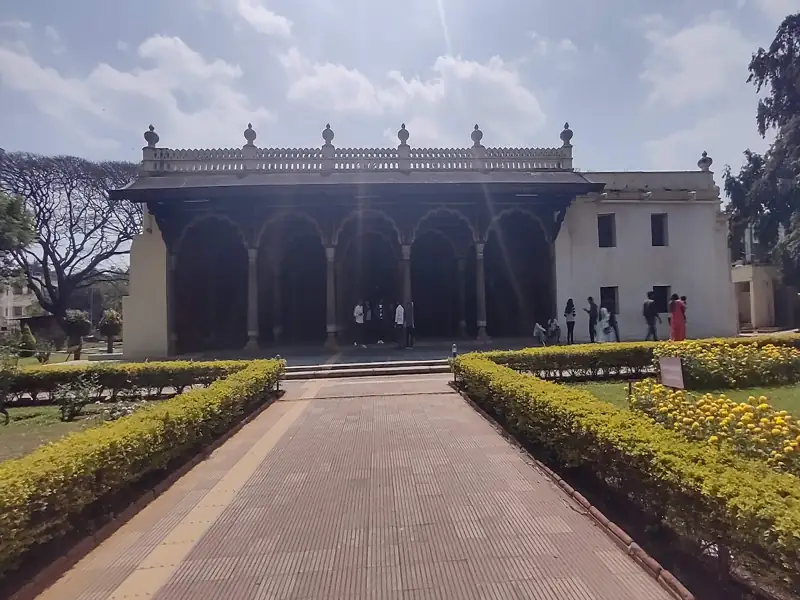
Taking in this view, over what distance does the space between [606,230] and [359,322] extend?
33.5 ft

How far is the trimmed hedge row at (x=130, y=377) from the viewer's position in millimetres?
12406

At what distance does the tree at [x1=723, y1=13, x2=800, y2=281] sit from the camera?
26.4 meters

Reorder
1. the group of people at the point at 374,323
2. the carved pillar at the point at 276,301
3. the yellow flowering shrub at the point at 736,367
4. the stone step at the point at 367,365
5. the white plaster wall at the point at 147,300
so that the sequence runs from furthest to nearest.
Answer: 1. the carved pillar at the point at 276,301
2. the group of people at the point at 374,323
3. the white plaster wall at the point at 147,300
4. the stone step at the point at 367,365
5. the yellow flowering shrub at the point at 736,367

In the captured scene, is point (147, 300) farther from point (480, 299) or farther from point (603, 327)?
point (603, 327)

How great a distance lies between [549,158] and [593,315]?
6.10 meters

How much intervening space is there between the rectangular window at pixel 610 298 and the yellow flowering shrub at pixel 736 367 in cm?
987

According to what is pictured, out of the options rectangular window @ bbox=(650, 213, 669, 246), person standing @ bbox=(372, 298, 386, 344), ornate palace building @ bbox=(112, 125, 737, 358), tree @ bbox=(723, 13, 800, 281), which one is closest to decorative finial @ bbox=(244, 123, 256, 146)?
ornate palace building @ bbox=(112, 125, 737, 358)

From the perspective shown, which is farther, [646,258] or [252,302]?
[646,258]

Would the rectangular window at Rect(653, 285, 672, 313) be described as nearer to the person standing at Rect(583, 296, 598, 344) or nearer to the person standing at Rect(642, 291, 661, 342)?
the person standing at Rect(642, 291, 661, 342)

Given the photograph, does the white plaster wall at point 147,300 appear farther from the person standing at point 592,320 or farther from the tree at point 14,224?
the person standing at point 592,320

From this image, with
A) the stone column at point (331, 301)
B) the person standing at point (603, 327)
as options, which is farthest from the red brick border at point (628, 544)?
the person standing at point (603, 327)

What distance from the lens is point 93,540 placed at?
194 inches

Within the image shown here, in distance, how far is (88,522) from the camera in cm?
513

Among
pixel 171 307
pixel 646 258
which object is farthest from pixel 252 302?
pixel 646 258
